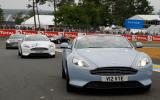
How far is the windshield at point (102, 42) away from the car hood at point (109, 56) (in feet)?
1.46

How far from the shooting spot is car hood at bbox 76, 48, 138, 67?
9586 mm

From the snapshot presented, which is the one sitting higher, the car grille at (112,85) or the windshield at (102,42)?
the windshield at (102,42)

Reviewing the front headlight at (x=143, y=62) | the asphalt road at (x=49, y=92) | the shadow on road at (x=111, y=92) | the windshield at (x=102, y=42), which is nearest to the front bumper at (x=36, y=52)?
Answer: the asphalt road at (x=49, y=92)

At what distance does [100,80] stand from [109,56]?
677mm

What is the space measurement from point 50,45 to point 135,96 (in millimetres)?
13777

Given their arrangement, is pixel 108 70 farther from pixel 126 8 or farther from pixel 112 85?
pixel 126 8

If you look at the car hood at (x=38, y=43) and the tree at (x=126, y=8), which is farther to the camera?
the tree at (x=126, y=8)

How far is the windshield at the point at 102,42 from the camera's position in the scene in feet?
36.7

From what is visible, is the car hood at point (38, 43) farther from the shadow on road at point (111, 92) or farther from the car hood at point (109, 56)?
the shadow on road at point (111, 92)

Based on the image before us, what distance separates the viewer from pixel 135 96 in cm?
954

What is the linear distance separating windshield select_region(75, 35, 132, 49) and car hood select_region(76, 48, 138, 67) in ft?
1.46

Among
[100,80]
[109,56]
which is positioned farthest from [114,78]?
[109,56]

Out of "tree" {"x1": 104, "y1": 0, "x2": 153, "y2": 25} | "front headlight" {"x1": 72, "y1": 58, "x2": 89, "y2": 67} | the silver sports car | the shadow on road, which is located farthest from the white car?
"tree" {"x1": 104, "y1": 0, "x2": 153, "y2": 25}

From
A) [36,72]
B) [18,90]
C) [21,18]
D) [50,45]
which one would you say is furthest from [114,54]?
[21,18]
